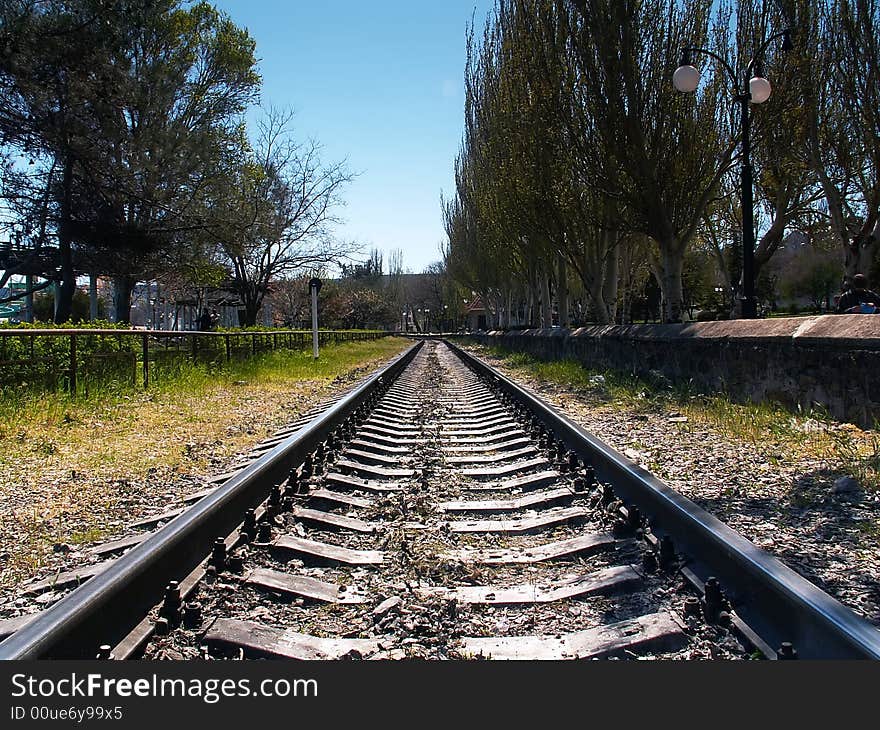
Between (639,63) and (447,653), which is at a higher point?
(639,63)

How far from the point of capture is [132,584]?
8.46 ft

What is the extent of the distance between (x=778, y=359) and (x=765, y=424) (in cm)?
109

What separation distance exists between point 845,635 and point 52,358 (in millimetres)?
9500

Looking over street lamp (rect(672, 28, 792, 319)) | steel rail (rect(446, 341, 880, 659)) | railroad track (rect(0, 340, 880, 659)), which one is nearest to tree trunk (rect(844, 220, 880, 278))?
street lamp (rect(672, 28, 792, 319))

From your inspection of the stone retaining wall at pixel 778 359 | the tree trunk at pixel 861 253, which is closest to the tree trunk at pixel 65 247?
the stone retaining wall at pixel 778 359

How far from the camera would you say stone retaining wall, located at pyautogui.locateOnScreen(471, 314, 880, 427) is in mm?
6281

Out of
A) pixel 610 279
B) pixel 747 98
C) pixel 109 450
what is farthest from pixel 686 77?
pixel 610 279

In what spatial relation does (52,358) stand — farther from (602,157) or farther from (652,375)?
(602,157)

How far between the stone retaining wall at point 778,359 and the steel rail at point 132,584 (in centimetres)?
490

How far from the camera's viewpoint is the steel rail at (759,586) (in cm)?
213

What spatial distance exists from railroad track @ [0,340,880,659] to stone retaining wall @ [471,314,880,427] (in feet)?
8.90

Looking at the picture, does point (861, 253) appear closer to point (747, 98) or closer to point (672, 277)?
point (672, 277)

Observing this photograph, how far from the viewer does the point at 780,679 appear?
2027 millimetres

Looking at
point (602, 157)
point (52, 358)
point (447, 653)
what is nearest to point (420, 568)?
point (447, 653)
